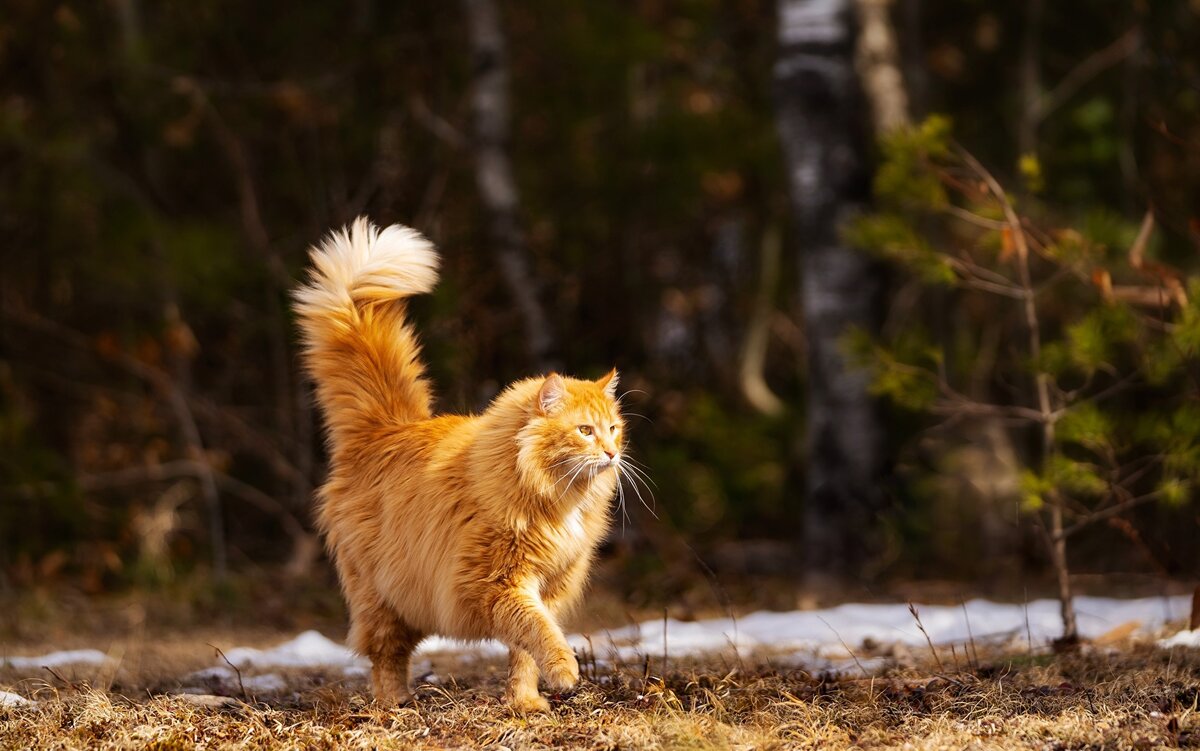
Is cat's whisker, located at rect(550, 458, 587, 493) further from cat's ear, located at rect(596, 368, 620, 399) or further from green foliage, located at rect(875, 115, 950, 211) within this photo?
green foliage, located at rect(875, 115, 950, 211)

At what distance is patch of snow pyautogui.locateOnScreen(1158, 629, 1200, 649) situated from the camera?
16.9ft

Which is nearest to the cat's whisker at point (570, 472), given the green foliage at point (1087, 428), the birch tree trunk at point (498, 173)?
the green foliage at point (1087, 428)

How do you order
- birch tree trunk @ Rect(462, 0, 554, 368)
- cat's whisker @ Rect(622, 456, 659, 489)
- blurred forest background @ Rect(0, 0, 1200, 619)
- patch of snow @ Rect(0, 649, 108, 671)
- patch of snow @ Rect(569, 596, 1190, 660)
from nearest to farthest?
cat's whisker @ Rect(622, 456, 659, 489), patch of snow @ Rect(0, 649, 108, 671), patch of snow @ Rect(569, 596, 1190, 660), blurred forest background @ Rect(0, 0, 1200, 619), birch tree trunk @ Rect(462, 0, 554, 368)

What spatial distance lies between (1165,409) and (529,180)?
21.5 ft

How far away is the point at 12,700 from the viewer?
170 inches

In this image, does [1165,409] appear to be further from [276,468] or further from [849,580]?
[276,468]

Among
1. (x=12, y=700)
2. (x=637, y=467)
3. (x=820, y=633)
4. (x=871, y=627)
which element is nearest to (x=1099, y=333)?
(x=871, y=627)

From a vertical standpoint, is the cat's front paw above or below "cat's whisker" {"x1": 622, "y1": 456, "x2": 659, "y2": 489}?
below

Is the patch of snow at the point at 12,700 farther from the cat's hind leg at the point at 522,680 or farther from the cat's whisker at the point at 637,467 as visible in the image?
the cat's whisker at the point at 637,467

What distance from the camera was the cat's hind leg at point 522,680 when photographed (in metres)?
4.14

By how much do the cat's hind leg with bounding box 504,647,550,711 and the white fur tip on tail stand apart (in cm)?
157

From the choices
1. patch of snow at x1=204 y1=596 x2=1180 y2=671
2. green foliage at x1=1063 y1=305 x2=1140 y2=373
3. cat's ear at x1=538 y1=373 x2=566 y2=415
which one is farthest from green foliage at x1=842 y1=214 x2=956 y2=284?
cat's ear at x1=538 y1=373 x2=566 y2=415

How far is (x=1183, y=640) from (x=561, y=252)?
7.76 metres

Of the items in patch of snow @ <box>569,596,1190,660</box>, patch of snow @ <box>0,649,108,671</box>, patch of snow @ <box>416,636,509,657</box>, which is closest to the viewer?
patch of snow @ <box>0,649,108,671</box>
